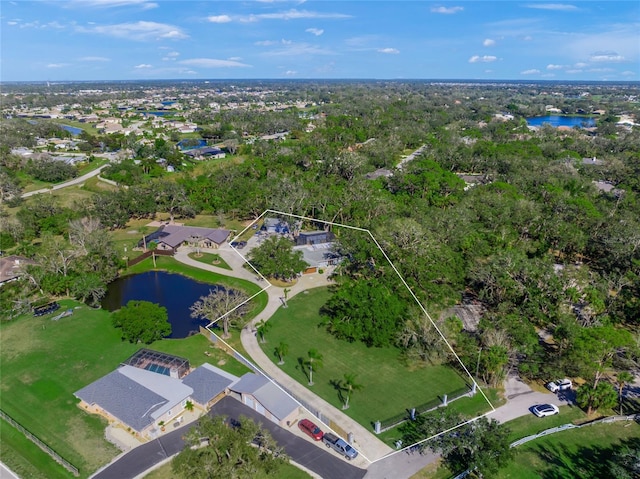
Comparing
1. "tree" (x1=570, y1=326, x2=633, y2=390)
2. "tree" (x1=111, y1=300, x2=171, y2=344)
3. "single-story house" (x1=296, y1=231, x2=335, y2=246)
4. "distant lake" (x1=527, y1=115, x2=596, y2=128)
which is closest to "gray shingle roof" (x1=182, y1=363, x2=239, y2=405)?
"tree" (x1=111, y1=300, x2=171, y2=344)

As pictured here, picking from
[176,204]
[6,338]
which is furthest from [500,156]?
[6,338]

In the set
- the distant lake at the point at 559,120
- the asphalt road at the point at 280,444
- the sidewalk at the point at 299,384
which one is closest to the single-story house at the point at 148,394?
the asphalt road at the point at 280,444

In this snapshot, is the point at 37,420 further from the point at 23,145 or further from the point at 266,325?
the point at 23,145

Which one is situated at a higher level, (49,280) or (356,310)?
(356,310)

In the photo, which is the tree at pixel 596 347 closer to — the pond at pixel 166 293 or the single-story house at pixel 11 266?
the pond at pixel 166 293

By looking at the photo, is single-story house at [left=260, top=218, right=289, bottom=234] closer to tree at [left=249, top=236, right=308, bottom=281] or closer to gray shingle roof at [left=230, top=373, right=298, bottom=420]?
tree at [left=249, top=236, right=308, bottom=281]

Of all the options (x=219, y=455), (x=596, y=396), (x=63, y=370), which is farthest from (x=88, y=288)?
A: (x=596, y=396)

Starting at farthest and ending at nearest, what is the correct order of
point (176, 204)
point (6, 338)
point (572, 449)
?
point (176, 204), point (6, 338), point (572, 449)
